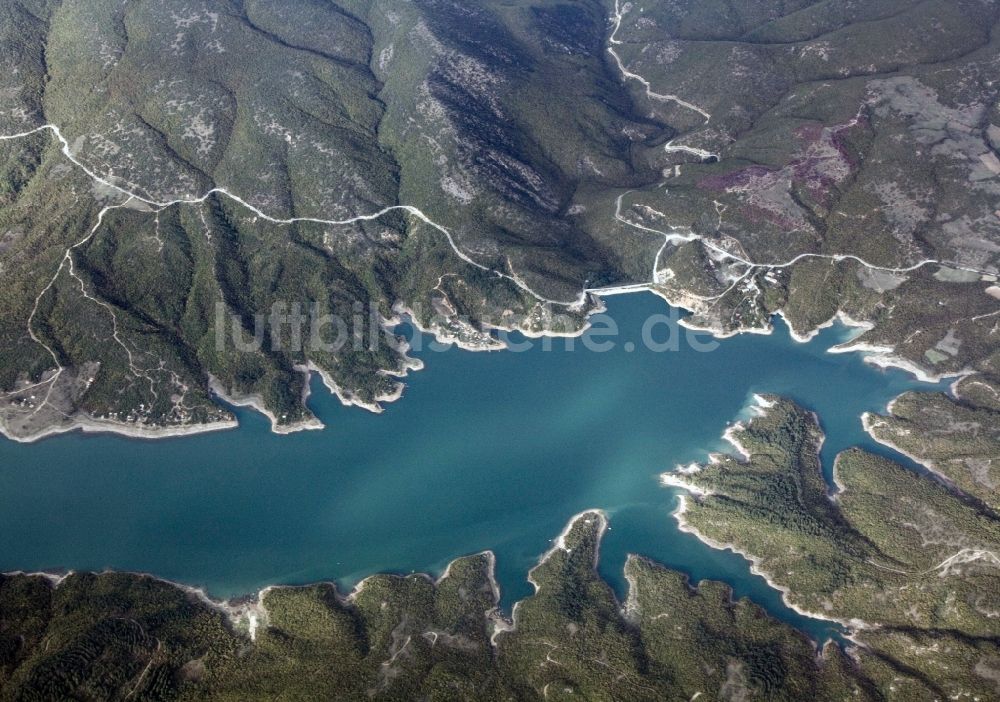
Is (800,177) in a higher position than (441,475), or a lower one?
higher

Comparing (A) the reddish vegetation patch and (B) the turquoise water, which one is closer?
(B) the turquoise water

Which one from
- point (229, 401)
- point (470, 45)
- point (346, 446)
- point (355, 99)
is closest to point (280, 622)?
point (346, 446)

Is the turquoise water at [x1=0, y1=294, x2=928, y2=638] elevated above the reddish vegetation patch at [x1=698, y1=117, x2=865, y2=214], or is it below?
below

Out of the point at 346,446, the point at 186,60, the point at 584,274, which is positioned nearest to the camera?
the point at 346,446

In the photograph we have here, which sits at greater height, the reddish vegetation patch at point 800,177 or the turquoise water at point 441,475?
the reddish vegetation patch at point 800,177

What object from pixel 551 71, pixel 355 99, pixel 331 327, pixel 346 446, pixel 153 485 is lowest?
pixel 153 485

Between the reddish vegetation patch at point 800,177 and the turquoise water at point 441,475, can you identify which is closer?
the turquoise water at point 441,475

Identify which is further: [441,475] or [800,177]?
[800,177]

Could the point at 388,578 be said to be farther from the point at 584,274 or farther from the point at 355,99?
the point at 355,99
